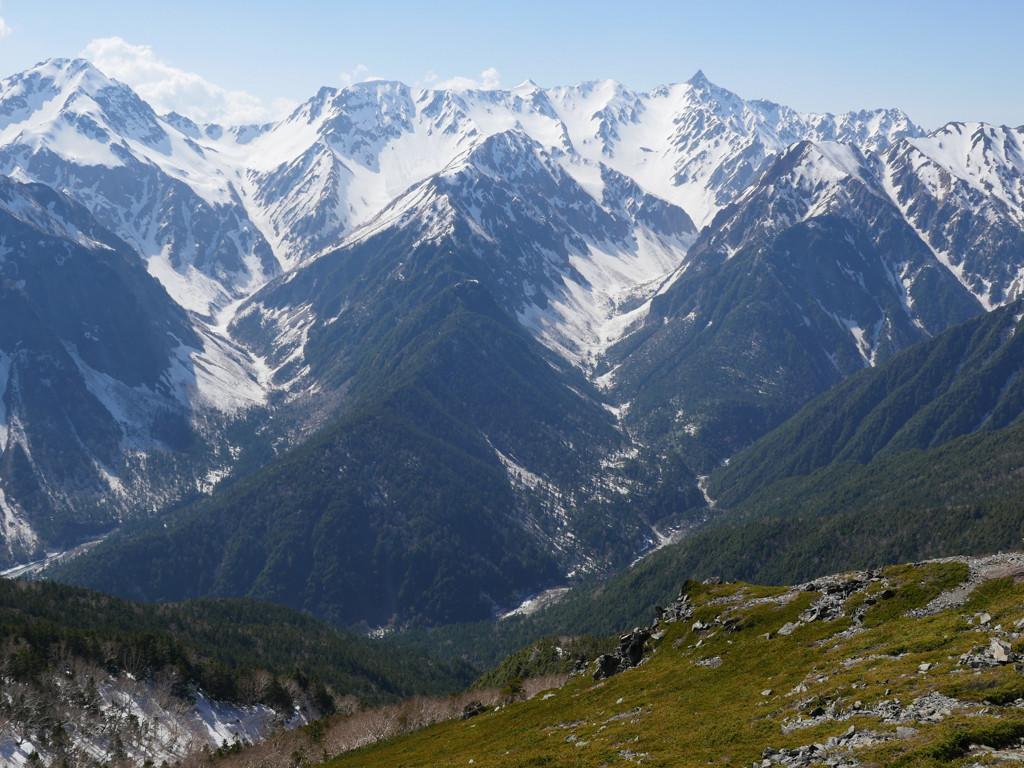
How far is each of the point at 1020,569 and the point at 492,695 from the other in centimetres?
12918

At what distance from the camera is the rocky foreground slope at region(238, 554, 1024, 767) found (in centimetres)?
5800

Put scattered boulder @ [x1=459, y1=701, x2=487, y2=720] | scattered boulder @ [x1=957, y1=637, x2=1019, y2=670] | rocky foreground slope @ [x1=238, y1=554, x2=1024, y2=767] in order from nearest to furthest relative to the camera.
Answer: rocky foreground slope @ [x1=238, y1=554, x2=1024, y2=767] < scattered boulder @ [x1=957, y1=637, x2=1019, y2=670] < scattered boulder @ [x1=459, y1=701, x2=487, y2=720]

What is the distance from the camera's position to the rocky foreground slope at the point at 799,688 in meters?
58.0

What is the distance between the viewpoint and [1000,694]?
57594 millimetres

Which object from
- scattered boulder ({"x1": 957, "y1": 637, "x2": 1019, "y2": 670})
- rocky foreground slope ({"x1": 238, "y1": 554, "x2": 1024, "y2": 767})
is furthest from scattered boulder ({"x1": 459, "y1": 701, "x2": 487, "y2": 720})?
scattered boulder ({"x1": 957, "y1": 637, "x2": 1019, "y2": 670})

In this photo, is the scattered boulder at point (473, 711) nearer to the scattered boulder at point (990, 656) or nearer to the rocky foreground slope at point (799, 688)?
the rocky foreground slope at point (799, 688)

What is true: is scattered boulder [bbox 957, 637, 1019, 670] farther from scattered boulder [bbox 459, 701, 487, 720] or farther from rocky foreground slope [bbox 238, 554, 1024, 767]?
scattered boulder [bbox 459, 701, 487, 720]

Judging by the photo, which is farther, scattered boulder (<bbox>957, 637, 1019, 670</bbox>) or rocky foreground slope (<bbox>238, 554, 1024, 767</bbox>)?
scattered boulder (<bbox>957, 637, 1019, 670</bbox>)

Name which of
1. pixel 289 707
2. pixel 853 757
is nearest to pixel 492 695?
pixel 289 707

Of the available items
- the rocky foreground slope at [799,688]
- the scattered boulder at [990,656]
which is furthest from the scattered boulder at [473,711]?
the scattered boulder at [990,656]

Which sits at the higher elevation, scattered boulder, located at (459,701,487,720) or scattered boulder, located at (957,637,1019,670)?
scattered boulder, located at (957,637,1019,670)

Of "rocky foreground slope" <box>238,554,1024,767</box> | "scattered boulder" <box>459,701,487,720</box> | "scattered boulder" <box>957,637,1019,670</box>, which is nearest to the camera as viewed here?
"rocky foreground slope" <box>238,554,1024,767</box>

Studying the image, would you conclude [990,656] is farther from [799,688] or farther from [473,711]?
[473,711]

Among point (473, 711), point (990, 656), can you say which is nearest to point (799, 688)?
point (990, 656)
